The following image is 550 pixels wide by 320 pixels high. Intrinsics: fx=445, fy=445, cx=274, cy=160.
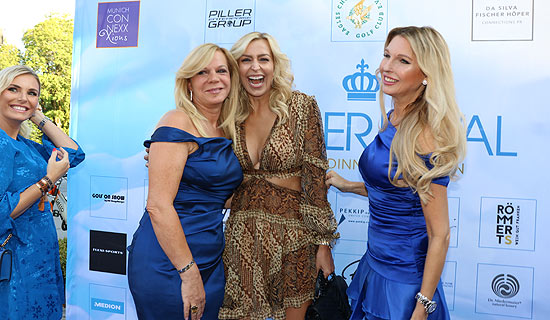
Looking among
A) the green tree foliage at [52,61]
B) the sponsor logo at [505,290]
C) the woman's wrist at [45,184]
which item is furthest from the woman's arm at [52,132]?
the green tree foliage at [52,61]

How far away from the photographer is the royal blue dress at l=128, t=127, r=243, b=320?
6.75 feet

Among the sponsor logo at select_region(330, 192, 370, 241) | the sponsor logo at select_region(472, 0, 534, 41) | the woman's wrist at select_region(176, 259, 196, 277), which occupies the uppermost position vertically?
the sponsor logo at select_region(472, 0, 534, 41)

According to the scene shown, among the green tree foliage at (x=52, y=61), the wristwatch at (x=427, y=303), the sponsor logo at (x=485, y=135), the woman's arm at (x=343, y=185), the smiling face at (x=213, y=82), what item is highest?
the green tree foliage at (x=52, y=61)

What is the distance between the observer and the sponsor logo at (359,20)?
312 cm

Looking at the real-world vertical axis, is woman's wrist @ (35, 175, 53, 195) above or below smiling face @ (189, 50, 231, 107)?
below

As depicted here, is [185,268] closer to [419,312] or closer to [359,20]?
[419,312]

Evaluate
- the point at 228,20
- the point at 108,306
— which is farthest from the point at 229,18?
the point at 108,306

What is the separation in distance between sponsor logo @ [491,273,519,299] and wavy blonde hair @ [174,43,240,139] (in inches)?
82.7

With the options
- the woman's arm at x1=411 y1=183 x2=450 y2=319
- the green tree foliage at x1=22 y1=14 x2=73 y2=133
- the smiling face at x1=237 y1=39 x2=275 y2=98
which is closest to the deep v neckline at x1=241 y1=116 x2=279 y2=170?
the smiling face at x1=237 y1=39 x2=275 y2=98

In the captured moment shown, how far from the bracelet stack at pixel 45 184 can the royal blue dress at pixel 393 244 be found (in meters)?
1.85

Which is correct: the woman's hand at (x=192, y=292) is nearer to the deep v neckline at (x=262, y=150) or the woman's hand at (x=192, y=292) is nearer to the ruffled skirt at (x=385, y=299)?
the deep v neckline at (x=262, y=150)

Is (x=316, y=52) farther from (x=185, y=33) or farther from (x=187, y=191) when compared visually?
(x=187, y=191)

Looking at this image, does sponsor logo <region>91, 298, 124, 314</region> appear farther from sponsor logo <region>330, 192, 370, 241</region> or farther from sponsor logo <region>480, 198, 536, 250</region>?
sponsor logo <region>480, 198, 536, 250</region>

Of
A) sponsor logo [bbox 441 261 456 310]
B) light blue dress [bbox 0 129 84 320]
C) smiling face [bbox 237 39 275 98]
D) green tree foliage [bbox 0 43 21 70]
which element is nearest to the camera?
smiling face [bbox 237 39 275 98]
